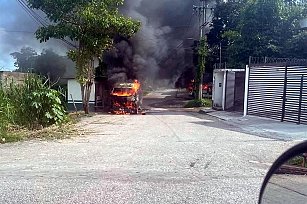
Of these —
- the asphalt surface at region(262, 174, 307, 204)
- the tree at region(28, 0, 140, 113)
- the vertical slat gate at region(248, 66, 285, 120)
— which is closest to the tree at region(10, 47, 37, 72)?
the tree at region(28, 0, 140, 113)

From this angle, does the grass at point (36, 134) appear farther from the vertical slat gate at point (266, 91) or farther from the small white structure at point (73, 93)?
the small white structure at point (73, 93)

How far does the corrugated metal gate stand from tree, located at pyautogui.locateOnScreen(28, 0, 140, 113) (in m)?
7.03

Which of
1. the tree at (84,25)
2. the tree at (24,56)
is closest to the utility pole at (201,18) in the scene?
the tree at (84,25)

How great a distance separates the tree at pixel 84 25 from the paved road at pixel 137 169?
9.64 metres

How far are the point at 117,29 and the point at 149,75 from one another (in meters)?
17.7

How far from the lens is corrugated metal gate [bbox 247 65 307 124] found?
601 inches

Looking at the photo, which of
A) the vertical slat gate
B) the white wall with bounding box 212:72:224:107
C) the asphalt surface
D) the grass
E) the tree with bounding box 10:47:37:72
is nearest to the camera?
the asphalt surface

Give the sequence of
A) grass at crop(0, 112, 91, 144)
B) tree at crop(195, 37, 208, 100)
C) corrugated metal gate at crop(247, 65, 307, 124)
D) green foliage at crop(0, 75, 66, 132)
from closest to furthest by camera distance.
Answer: grass at crop(0, 112, 91, 144), green foliage at crop(0, 75, 66, 132), corrugated metal gate at crop(247, 65, 307, 124), tree at crop(195, 37, 208, 100)

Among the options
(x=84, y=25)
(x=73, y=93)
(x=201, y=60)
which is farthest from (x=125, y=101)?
(x=201, y=60)

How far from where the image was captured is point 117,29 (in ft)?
64.4

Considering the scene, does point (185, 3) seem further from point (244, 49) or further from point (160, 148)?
point (160, 148)

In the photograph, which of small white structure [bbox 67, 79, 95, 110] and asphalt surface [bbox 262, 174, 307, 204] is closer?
asphalt surface [bbox 262, 174, 307, 204]

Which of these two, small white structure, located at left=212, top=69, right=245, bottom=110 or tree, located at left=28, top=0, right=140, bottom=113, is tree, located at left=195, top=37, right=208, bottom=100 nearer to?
small white structure, located at left=212, top=69, right=245, bottom=110

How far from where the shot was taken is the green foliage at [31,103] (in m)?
11.8
